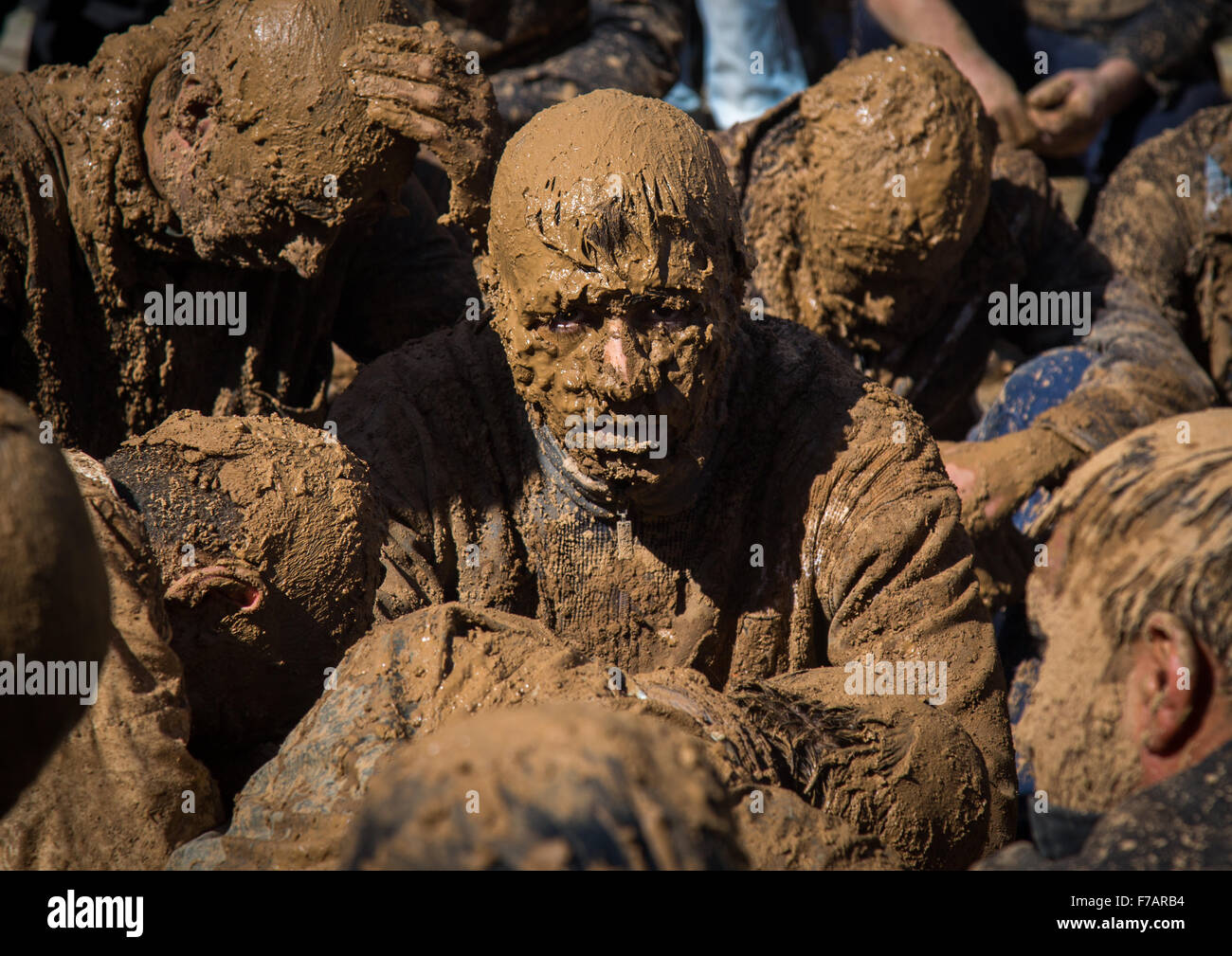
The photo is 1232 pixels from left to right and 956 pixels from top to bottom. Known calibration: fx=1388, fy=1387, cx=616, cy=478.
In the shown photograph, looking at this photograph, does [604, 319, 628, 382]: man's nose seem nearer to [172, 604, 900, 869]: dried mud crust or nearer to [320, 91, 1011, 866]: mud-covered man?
[320, 91, 1011, 866]: mud-covered man

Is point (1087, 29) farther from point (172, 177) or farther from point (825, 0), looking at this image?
point (172, 177)

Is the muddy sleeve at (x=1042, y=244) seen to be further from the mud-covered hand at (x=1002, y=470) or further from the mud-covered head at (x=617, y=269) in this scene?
the mud-covered head at (x=617, y=269)

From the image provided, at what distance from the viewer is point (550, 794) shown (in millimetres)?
1379

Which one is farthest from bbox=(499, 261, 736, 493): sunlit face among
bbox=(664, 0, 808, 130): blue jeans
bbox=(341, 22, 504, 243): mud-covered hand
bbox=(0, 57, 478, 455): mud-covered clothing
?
bbox=(664, 0, 808, 130): blue jeans

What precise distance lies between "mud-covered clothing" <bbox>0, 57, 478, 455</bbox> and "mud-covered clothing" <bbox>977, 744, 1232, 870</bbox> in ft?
7.56

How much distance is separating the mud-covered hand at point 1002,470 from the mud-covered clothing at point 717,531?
79 cm

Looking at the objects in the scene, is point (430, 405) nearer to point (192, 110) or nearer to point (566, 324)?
point (566, 324)

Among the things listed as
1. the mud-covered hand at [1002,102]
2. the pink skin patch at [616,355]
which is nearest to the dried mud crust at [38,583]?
the pink skin patch at [616,355]

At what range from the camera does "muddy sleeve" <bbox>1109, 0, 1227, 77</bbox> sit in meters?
5.11

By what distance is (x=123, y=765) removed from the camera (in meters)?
1.99

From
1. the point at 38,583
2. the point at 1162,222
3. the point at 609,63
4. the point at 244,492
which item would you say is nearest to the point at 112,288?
the point at 244,492

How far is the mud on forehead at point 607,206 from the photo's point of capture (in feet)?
7.27

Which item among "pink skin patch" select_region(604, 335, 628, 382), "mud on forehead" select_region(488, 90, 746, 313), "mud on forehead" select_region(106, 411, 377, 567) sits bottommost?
"mud on forehead" select_region(106, 411, 377, 567)

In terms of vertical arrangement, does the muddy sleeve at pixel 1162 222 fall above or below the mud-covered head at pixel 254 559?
above
